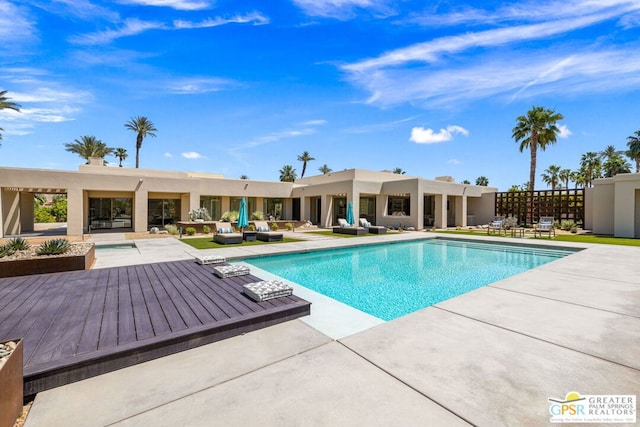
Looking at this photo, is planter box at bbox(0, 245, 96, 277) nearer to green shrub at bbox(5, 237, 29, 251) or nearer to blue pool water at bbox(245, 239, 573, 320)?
green shrub at bbox(5, 237, 29, 251)

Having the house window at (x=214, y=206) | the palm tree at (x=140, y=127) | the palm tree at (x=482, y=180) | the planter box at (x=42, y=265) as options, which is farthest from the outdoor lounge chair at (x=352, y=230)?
the palm tree at (x=482, y=180)

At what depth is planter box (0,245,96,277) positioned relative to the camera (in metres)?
6.28

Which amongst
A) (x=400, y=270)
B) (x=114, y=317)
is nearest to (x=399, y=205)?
(x=400, y=270)

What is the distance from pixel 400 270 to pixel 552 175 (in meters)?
64.3

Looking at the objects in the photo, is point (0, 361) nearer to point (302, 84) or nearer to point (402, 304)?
point (402, 304)

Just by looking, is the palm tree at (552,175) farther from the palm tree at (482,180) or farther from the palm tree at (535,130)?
the palm tree at (535,130)

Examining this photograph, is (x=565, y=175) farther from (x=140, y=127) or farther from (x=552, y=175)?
(x=140, y=127)

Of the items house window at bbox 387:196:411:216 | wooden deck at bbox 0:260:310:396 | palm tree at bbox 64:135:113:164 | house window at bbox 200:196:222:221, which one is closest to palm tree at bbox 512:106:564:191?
house window at bbox 387:196:411:216

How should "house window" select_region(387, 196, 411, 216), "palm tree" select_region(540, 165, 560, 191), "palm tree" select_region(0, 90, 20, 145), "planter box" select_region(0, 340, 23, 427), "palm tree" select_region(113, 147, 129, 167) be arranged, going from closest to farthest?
"planter box" select_region(0, 340, 23, 427), "palm tree" select_region(0, 90, 20, 145), "house window" select_region(387, 196, 411, 216), "palm tree" select_region(113, 147, 129, 167), "palm tree" select_region(540, 165, 560, 191)

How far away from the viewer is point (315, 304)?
5223 mm

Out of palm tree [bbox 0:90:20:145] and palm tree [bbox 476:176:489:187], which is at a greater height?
palm tree [bbox 0:90:20:145]

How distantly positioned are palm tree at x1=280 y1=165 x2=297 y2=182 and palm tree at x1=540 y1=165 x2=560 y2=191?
50404 millimetres

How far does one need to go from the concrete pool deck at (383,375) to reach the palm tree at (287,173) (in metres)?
48.6

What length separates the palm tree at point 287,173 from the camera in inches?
2050
